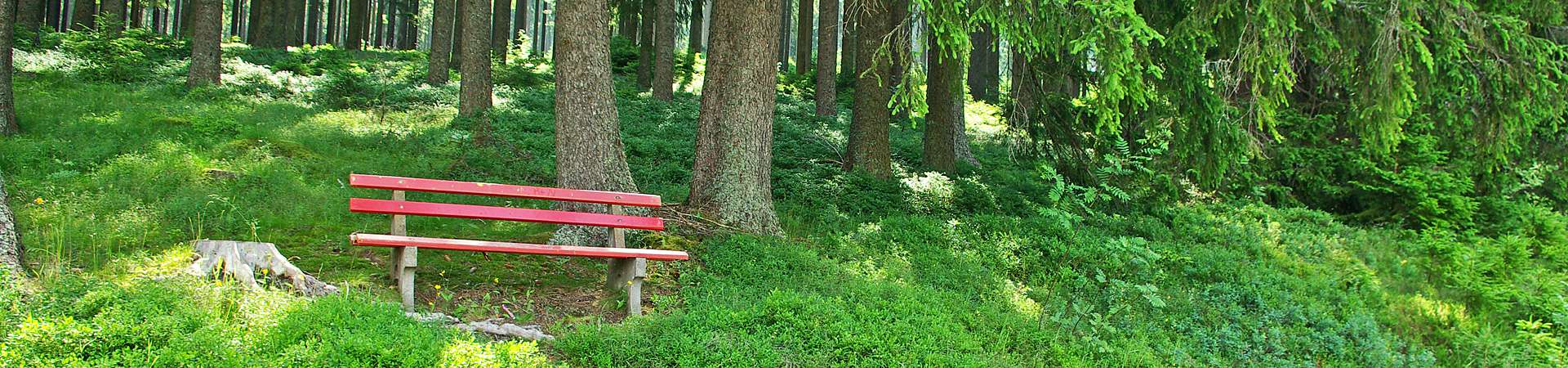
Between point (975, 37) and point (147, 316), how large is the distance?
20402 millimetres

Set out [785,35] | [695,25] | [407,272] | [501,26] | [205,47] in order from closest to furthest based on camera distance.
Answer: [407,272], [205,47], [501,26], [695,25], [785,35]

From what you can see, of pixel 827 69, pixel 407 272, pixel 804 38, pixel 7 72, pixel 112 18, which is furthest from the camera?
pixel 804 38

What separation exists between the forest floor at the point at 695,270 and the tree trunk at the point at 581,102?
642mm

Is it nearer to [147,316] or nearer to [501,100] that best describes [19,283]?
[147,316]

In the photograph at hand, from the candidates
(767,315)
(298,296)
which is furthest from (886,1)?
(298,296)

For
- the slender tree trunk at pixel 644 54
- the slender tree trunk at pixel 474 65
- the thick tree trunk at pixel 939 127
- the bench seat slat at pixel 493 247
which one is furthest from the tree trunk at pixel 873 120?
the slender tree trunk at pixel 644 54

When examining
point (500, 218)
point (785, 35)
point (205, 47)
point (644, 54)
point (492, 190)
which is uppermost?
point (785, 35)

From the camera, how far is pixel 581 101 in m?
7.59

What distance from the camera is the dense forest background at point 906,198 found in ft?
18.0

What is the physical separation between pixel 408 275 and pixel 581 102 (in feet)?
8.04

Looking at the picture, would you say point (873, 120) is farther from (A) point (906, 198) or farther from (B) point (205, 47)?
(B) point (205, 47)

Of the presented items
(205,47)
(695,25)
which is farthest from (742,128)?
(695,25)

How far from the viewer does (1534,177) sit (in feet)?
39.4

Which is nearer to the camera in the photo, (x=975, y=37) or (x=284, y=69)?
(x=284, y=69)
